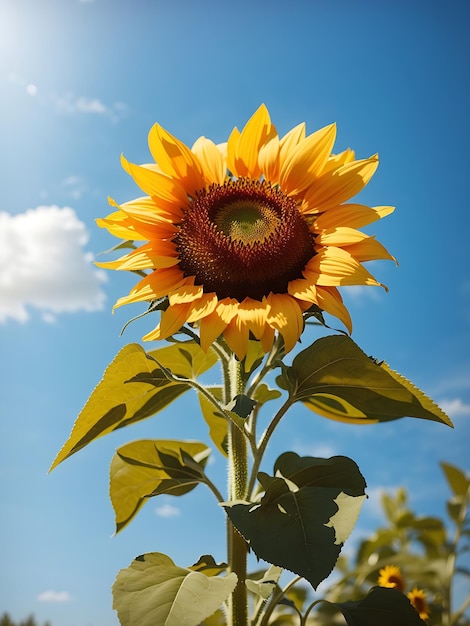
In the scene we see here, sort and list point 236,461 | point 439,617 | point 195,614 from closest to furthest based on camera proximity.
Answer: point 195,614 < point 236,461 < point 439,617

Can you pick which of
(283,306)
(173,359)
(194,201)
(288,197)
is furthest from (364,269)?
(173,359)

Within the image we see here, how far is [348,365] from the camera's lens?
5.42ft

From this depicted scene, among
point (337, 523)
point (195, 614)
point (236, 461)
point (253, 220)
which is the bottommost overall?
point (195, 614)

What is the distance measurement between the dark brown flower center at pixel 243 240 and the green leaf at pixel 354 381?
0.59 ft

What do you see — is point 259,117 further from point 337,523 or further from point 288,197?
point 337,523

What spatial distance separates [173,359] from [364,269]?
696 mm

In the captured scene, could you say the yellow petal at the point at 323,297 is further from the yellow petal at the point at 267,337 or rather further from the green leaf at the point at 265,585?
the green leaf at the point at 265,585

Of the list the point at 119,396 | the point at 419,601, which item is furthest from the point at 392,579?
the point at 119,396

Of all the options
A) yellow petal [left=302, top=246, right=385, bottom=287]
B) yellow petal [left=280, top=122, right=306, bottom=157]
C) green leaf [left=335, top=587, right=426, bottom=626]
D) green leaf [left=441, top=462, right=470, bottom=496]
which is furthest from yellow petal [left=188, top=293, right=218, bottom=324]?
green leaf [left=441, top=462, right=470, bottom=496]

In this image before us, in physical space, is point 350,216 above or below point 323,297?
above

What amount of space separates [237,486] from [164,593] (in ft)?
1.00

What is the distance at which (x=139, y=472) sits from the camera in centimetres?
189

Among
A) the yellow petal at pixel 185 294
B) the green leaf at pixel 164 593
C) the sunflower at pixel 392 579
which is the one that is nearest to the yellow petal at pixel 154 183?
the yellow petal at pixel 185 294

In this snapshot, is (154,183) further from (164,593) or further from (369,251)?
(164,593)
